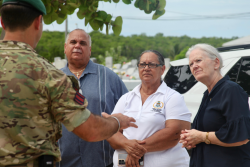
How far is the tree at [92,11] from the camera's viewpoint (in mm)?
2564

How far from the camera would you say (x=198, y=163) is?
2135 mm

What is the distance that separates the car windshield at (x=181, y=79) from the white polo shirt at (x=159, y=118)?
132cm

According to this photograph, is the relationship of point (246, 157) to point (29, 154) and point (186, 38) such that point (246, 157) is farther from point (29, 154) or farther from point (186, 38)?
point (186, 38)

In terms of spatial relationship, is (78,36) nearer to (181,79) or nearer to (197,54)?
(197,54)

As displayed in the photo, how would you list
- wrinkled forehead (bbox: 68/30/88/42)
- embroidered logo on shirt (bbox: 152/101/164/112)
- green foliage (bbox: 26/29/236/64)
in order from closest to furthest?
embroidered logo on shirt (bbox: 152/101/164/112), wrinkled forehead (bbox: 68/30/88/42), green foliage (bbox: 26/29/236/64)

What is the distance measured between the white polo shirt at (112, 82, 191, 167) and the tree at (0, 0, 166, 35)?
0.82 meters

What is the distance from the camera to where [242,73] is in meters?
3.43

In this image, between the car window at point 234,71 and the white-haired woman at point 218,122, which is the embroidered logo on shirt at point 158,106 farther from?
the car window at point 234,71

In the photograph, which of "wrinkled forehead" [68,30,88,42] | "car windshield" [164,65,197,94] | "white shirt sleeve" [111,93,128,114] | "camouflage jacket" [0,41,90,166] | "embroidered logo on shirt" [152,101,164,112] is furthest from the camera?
"car windshield" [164,65,197,94]

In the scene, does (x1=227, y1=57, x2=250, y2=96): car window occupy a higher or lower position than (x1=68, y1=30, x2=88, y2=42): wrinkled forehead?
lower

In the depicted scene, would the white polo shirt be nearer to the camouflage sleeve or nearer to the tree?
the tree

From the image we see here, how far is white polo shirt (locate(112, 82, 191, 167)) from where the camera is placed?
2.44 metres

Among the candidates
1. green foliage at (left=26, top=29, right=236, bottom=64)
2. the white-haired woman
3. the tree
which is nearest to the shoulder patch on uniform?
the white-haired woman

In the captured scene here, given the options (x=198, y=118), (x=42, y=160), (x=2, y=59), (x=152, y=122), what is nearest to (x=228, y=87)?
(x=198, y=118)
